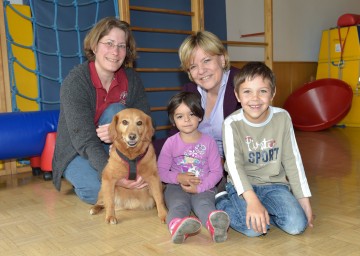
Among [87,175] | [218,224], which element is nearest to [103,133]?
[87,175]

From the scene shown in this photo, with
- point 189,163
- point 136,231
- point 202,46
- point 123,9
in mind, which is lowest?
point 136,231

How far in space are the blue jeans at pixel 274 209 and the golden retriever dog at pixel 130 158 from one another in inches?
13.1

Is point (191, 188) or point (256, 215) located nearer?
point (256, 215)

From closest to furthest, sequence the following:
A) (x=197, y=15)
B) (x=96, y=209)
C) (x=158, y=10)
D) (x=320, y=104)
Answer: (x=96, y=209) < (x=158, y=10) < (x=197, y=15) < (x=320, y=104)

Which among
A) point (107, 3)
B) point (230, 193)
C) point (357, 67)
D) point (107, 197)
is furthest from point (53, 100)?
point (357, 67)

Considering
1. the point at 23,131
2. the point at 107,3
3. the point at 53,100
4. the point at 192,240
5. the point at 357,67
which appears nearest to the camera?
the point at 192,240

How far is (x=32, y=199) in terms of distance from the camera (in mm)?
2252

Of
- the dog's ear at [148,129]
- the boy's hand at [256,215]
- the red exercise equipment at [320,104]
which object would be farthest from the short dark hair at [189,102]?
the red exercise equipment at [320,104]

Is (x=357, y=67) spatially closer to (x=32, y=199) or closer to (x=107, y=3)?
(x=107, y=3)

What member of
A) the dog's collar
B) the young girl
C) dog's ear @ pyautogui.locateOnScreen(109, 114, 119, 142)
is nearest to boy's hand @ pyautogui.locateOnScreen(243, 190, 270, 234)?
the young girl

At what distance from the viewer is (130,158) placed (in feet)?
5.83

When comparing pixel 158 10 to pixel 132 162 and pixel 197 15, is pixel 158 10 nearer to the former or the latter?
pixel 197 15

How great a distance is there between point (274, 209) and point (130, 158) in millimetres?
674

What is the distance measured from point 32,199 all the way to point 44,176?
52 cm
